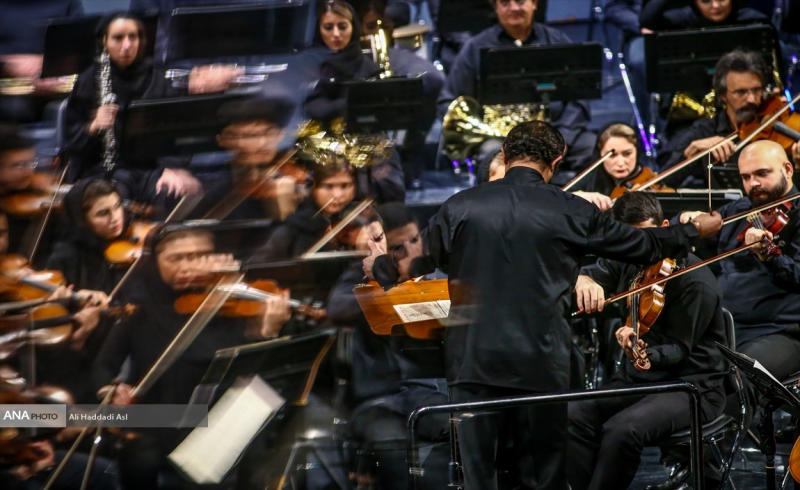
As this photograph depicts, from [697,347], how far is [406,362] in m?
1.05

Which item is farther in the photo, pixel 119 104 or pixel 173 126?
pixel 119 104

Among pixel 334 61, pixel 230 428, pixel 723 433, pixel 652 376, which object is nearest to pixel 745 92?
pixel 652 376

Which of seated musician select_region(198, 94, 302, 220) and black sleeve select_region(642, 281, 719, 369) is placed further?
seated musician select_region(198, 94, 302, 220)

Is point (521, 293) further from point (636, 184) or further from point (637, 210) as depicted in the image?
point (636, 184)

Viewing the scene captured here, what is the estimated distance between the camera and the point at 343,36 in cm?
542

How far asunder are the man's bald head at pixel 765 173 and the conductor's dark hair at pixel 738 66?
777mm

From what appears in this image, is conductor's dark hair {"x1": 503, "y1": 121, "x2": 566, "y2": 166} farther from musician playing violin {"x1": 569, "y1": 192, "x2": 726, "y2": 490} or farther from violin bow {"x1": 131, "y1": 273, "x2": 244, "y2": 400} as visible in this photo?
violin bow {"x1": 131, "y1": 273, "x2": 244, "y2": 400}

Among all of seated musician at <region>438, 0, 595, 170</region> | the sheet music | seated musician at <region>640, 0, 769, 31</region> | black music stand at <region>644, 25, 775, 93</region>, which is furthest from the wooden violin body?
seated musician at <region>640, 0, 769, 31</region>

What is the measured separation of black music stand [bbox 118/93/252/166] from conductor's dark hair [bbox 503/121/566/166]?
1273 mm

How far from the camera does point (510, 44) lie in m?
5.70

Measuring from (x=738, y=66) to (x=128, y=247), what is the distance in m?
2.96

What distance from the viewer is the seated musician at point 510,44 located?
5598 millimetres

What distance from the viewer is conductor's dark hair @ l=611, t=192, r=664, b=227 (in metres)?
3.68

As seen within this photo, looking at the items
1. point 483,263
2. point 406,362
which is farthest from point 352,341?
point 483,263
